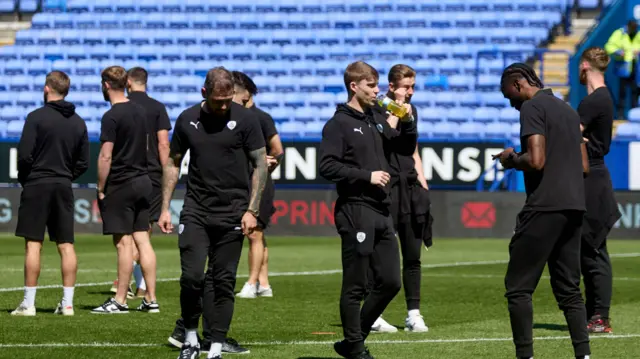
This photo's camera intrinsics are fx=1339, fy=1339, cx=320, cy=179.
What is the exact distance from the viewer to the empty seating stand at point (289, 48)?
30984 mm

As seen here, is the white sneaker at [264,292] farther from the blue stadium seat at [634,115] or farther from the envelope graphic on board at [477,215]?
the blue stadium seat at [634,115]

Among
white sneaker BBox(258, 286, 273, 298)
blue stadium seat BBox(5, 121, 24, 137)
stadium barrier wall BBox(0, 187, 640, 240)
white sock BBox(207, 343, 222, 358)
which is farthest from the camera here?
blue stadium seat BBox(5, 121, 24, 137)

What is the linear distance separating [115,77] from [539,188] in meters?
4.94

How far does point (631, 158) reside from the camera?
970 inches

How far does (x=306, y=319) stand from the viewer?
11555mm

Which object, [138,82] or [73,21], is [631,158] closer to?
[138,82]

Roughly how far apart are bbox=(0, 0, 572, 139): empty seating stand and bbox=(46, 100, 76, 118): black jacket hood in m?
17.7

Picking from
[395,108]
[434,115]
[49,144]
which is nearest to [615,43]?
[434,115]

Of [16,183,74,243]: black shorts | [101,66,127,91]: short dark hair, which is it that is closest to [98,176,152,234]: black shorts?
[16,183,74,243]: black shorts

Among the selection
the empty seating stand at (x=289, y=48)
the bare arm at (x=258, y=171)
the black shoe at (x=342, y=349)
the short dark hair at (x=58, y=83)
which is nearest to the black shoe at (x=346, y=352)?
the black shoe at (x=342, y=349)

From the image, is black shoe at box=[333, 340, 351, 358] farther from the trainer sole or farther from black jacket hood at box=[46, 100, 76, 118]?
black jacket hood at box=[46, 100, 76, 118]

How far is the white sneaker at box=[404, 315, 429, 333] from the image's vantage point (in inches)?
423

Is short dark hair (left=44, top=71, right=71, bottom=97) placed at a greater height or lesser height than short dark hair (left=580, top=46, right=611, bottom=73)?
lesser

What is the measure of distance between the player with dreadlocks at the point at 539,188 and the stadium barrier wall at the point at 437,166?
673 inches
